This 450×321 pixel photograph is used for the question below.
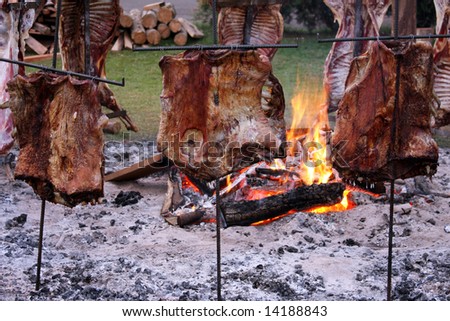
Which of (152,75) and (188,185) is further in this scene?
(152,75)

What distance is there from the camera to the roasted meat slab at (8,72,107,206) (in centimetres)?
457

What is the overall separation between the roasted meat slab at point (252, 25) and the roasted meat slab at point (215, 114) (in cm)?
284

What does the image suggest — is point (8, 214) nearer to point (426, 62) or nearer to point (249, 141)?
point (249, 141)

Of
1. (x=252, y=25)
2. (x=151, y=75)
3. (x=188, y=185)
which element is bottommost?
(x=188, y=185)

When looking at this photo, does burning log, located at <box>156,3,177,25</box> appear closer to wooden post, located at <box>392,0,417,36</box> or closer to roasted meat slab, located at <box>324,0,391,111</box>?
wooden post, located at <box>392,0,417,36</box>

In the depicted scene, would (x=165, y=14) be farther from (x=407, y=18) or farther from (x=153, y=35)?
(x=407, y=18)

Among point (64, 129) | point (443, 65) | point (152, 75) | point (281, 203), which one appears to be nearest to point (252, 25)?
point (443, 65)

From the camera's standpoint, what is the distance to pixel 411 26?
8039 mm

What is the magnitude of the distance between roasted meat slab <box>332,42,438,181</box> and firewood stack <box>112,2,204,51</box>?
987cm

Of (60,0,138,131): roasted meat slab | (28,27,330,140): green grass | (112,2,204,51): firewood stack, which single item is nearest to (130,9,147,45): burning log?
(112,2,204,51): firewood stack

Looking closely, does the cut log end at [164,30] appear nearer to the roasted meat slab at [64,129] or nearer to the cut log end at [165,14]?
the cut log end at [165,14]

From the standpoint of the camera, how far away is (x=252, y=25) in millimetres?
7508

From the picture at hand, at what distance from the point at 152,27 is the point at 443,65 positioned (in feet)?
27.8

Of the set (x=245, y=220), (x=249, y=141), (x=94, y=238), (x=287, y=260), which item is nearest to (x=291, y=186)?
(x=245, y=220)
